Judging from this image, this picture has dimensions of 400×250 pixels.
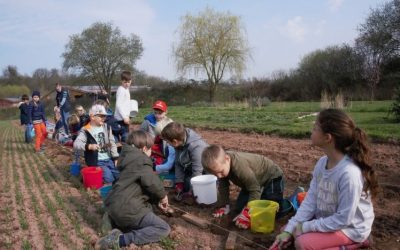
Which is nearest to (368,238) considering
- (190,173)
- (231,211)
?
(231,211)

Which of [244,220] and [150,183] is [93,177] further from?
[244,220]

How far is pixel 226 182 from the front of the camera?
14.8 ft

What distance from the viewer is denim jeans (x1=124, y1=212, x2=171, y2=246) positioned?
148 inches

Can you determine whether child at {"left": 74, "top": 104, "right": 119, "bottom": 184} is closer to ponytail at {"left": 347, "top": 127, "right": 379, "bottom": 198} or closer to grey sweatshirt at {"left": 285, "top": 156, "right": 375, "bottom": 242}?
grey sweatshirt at {"left": 285, "top": 156, "right": 375, "bottom": 242}

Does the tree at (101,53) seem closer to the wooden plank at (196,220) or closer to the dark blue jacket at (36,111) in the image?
the dark blue jacket at (36,111)

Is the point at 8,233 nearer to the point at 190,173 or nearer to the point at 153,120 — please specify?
the point at 190,173

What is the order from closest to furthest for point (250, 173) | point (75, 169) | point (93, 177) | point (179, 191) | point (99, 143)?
point (250, 173) < point (179, 191) < point (93, 177) < point (99, 143) < point (75, 169)

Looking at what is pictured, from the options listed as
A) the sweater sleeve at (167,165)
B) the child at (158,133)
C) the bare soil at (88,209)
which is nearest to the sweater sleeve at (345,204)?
the bare soil at (88,209)

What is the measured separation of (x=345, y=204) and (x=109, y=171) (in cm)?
438

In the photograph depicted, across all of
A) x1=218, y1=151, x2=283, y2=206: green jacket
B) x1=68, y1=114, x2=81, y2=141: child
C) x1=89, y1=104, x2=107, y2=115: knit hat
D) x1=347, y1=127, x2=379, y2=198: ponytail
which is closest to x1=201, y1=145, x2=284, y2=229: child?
x1=218, y1=151, x2=283, y2=206: green jacket

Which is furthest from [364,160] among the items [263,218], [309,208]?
[263,218]

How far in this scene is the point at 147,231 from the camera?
3787 mm

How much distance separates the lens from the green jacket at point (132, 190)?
392 centimetres

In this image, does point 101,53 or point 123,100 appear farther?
point 101,53
